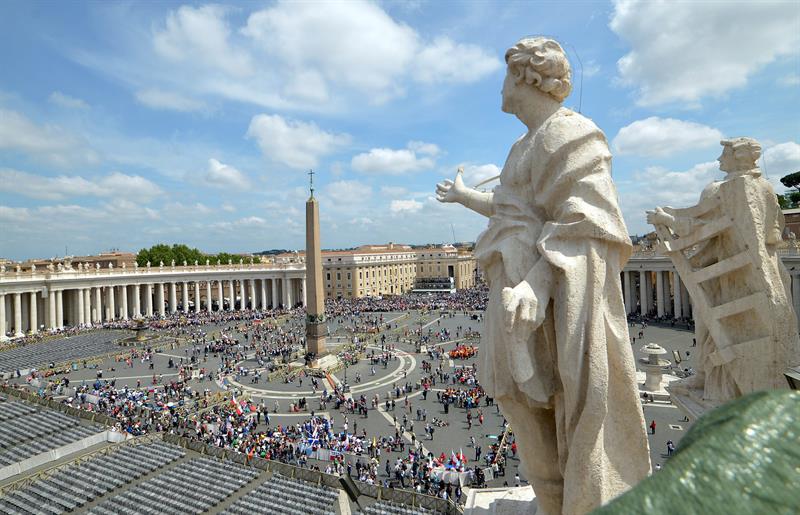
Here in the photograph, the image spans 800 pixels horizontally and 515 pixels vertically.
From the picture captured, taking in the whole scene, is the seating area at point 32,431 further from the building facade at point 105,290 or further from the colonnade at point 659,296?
the colonnade at point 659,296

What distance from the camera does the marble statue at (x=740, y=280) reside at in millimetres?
6992

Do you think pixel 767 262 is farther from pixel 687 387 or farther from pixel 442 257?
pixel 442 257

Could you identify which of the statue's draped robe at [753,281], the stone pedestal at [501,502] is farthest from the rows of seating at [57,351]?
the statue's draped robe at [753,281]

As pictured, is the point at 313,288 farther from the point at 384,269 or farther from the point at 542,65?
the point at 384,269

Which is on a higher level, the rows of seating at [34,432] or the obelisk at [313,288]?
the obelisk at [313,288]

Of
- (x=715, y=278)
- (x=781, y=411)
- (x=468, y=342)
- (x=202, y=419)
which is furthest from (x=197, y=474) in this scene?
(x=468, y=342)

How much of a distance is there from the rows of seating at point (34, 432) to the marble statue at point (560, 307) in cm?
1797

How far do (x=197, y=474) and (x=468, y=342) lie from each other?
26.1 m

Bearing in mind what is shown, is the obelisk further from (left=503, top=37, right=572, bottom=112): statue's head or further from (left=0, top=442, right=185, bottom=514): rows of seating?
(left=503, top=37, right=572, bottom=112): statue's head

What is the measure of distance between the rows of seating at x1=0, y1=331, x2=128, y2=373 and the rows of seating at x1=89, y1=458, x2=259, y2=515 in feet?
79.2

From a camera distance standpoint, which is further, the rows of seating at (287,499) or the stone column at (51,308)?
the stone column at (51,308)

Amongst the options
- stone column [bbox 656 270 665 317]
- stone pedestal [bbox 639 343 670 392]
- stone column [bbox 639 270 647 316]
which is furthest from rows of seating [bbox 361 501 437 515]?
stone column [bbox 639 270 647 316]

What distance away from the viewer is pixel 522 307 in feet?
11.3

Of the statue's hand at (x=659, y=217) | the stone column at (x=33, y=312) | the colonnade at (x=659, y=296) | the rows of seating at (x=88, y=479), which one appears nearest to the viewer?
the statue's hand at (x=659, y=217)
